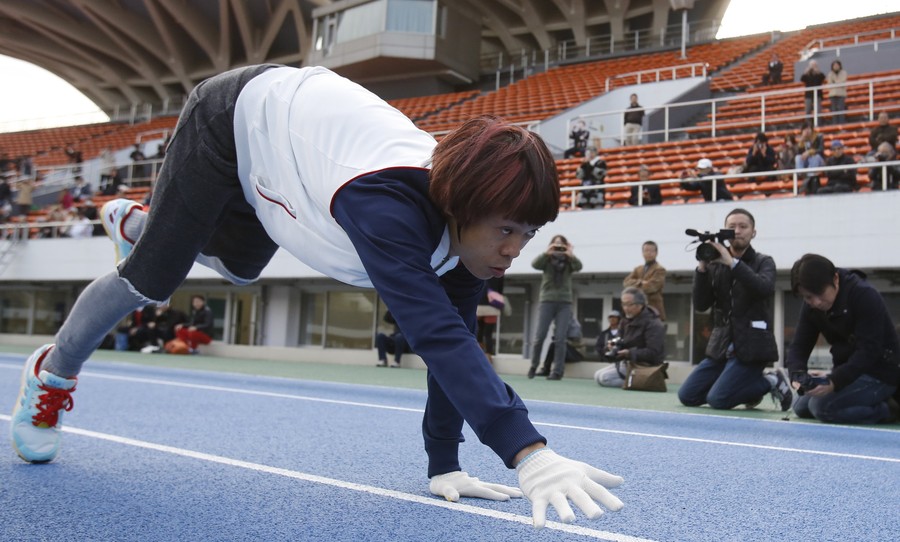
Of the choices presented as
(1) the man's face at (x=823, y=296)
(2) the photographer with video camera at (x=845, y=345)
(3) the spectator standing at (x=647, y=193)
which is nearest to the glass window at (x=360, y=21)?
(3) the spectator standing at (x=647, y=193)

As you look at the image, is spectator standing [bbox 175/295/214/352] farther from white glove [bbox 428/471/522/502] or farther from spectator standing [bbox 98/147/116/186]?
white glove [bbox 428/471/522/502]

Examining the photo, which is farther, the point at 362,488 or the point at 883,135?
the point at 883,135

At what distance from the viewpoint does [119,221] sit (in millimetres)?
2920

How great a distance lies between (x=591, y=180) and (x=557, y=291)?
3.97 metres

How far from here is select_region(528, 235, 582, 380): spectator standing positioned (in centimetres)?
1021

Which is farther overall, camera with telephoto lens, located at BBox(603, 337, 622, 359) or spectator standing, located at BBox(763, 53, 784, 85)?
spectator standing, located at BBox(763, 53, 784, 85)

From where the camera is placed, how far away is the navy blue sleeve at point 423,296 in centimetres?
147

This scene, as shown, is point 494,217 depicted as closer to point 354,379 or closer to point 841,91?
point 354,379

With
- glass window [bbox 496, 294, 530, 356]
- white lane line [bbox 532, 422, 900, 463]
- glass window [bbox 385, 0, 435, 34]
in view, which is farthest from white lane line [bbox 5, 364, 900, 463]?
glass window [bbox 385, 0, 435, 34]

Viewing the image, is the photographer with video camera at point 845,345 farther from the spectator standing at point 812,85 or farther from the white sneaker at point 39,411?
the spectator standing at point 812,85

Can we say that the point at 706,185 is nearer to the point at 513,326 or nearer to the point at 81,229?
the point at 513,326

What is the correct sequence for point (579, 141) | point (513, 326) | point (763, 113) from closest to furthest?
point (763, 113), point (513, 326), point (579, 141)

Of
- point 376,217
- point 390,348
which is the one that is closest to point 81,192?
point 390,348

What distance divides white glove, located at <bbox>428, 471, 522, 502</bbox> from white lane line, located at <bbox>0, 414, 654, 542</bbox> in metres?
0.05
